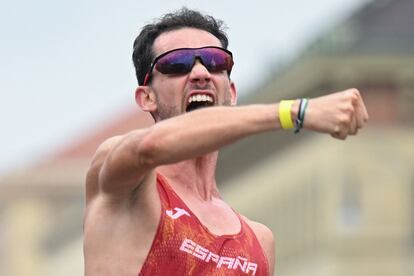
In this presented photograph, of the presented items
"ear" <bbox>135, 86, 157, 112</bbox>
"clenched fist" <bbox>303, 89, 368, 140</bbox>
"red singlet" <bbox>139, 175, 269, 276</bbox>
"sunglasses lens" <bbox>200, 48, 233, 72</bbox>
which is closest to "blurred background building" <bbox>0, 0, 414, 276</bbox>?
"ear" <bbox>135, 86, 157, 112</bbox>

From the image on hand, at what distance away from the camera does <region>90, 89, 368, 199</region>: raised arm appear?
8.08 m

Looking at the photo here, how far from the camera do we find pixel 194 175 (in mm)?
9898

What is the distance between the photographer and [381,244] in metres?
47.8

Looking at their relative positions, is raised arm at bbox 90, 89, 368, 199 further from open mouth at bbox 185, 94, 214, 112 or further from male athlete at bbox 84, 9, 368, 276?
open mouth at bbox 185, 94, 214, 112

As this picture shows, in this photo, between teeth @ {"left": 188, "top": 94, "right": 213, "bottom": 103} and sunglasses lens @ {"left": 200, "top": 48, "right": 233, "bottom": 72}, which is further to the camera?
sunglasses lens @ {"left": 200, "top": 48, "right": 233, "bottom": 72}

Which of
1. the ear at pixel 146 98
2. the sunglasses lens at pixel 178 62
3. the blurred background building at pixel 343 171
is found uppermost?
the sunglasses lens at pixel 178 62

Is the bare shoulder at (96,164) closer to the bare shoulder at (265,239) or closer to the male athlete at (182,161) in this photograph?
the male athlete at (182,161)

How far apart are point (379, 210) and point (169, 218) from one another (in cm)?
3896

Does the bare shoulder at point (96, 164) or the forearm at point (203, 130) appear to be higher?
the forearm at point (203, 130)

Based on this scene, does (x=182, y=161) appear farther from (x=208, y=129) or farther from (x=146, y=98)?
(x=146, y=98)

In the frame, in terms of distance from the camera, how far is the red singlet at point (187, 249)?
9.19 meters

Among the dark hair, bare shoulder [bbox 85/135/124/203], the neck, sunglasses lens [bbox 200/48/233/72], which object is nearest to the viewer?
bare shoulder [bbox 85/135/124/203]

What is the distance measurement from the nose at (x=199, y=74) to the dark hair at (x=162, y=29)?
0.33 meters

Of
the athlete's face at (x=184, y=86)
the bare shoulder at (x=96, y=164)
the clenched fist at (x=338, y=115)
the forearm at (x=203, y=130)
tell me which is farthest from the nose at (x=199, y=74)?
the clenched fist at (x=338, y=115)
